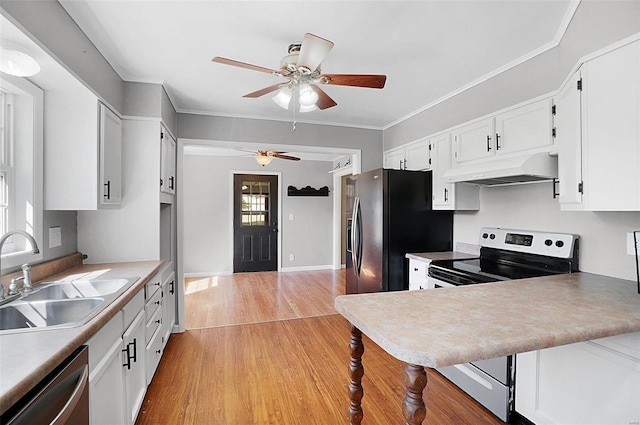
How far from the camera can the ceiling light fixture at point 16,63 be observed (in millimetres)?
1441

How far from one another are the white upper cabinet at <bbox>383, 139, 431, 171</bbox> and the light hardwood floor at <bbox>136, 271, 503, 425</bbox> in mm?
1957

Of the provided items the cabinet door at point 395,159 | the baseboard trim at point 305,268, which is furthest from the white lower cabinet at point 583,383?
the baseboard trim at point 305,268

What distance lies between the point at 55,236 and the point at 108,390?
125 cm

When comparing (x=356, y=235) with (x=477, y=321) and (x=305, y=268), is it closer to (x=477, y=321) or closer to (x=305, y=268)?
(x=477, y=321)

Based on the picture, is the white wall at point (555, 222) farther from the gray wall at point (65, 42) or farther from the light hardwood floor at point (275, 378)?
the gray wall at point (65, 42)

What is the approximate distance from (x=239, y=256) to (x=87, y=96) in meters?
4.35

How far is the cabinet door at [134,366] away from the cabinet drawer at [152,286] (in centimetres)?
16

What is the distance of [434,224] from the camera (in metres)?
3.25

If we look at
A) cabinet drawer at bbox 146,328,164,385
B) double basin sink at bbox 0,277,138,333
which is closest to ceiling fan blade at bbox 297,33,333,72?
double basin sink at bbox 0,277,138,333

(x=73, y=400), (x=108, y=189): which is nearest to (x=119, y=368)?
(x=73, y=400)

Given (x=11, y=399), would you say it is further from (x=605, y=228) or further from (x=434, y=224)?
(x=434, y=224)

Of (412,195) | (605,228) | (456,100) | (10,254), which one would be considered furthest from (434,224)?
(10,254)

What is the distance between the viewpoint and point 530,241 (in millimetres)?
2322

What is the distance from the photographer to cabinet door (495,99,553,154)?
7.02 feet
